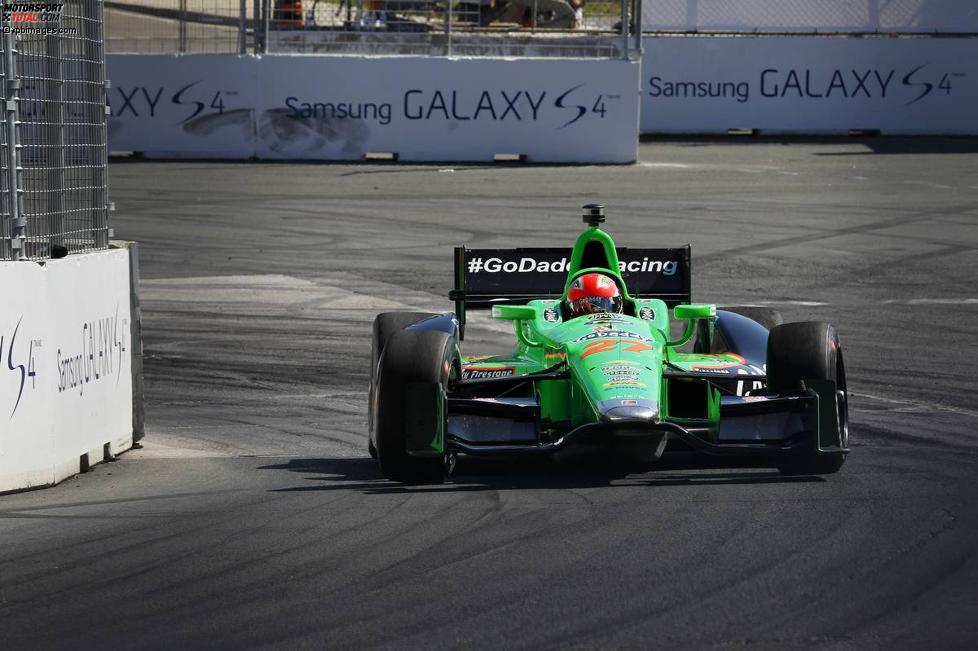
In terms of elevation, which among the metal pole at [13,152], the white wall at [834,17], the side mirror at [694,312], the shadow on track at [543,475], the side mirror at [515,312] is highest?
the white wall at [834,17]

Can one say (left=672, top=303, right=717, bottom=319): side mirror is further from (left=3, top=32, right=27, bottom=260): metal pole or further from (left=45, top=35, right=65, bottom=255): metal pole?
(left=3, top=32, right=27, bottom=260): metal pole

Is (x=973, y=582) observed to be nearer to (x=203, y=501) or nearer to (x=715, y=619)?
(x=715, y=619)

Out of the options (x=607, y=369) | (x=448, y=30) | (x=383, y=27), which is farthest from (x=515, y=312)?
(x=383, y=27)

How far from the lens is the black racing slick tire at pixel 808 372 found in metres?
8.16

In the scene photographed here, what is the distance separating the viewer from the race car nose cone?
782 centimetres

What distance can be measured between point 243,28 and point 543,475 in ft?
74.5

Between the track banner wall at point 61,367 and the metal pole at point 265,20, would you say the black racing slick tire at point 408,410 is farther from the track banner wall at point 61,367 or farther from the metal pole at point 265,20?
the metal pole at point 265,20

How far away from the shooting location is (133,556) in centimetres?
665

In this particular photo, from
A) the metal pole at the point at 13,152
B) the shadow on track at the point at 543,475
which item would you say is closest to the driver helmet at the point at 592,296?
the shadow on track at the point at 543,475

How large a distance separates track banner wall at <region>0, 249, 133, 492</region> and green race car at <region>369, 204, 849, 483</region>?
5.04 ft

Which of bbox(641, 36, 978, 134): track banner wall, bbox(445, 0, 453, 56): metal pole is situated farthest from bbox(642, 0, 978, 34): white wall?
bbox(445, 0, 453, 56): metal pole

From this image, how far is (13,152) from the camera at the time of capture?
837 centimetres

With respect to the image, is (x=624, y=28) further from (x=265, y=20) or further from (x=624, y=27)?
(x=265, y=20)

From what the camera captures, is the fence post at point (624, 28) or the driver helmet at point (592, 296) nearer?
the driver helmet at point (592, 296)
